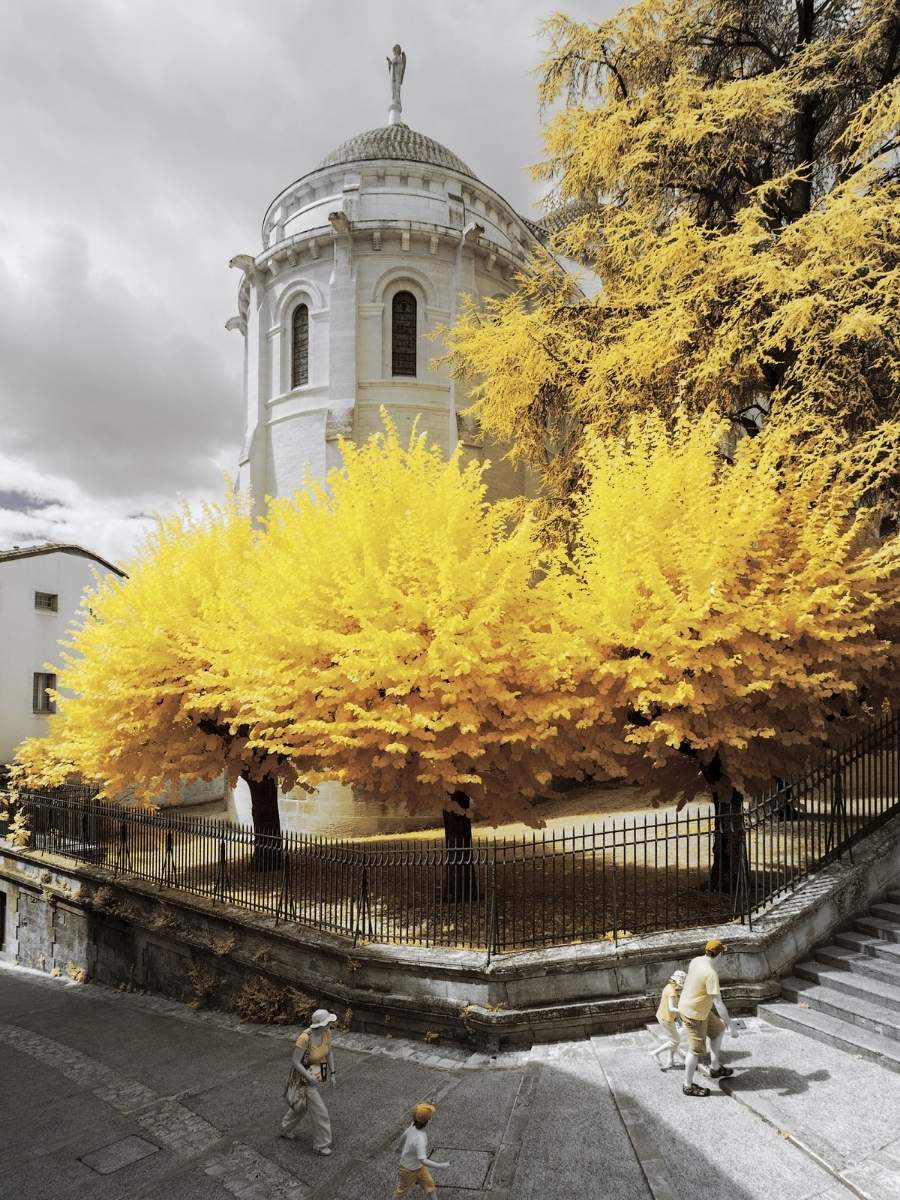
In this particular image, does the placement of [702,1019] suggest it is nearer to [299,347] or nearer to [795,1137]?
[795,1137]

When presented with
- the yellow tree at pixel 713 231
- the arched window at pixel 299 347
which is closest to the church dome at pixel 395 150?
the arched window at pixel 299 347

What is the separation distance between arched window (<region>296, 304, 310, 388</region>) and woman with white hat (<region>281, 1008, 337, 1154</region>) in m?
19.0

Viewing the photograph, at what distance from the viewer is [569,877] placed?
1250 cm

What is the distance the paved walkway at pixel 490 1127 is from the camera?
5742mm

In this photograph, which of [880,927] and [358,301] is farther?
[358,301]

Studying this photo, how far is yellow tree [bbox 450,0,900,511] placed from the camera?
1102 centimetres

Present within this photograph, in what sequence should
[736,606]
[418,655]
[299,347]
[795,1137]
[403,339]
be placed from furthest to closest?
[299,347]
[403,339]
[418,655]
[736,606]
[795,1137]

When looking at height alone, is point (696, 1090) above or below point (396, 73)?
below

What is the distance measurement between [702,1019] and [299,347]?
68.0 feet

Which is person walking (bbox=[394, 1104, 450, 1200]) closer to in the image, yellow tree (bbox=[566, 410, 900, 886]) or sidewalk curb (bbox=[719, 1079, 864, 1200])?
sidewalk curb (bbox=[719, 1079, 864, 1200])

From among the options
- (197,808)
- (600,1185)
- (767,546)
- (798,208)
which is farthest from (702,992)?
(197,808)

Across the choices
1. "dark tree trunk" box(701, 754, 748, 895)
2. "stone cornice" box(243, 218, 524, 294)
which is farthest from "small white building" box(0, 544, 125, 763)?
"dark tree trunk" box(701, 754, 748, 895)

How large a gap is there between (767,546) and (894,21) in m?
9.34

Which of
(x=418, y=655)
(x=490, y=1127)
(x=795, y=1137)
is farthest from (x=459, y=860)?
(x=795, y=1137)
